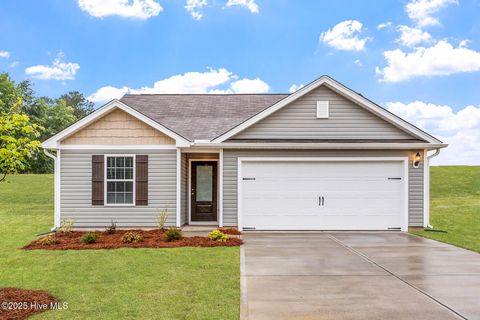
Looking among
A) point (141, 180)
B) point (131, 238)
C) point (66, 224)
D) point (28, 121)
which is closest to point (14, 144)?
point (28, 121)

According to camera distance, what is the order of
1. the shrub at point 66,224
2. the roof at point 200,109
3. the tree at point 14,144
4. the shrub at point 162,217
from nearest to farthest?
the tree at point 14,144 < the shrub at point 66,224 < the shrub at point 162,217 < the roof at point 200,109

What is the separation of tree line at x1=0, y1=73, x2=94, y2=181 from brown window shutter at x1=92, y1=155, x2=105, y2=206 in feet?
5.71

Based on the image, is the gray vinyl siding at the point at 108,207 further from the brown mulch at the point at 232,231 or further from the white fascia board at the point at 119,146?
the brown mulch at the point at 232,231

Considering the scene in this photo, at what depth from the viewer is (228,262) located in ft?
24.8

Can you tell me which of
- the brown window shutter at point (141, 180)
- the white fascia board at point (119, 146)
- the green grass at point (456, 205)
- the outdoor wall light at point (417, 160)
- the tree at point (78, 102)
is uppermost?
the tree at point (78, 102)

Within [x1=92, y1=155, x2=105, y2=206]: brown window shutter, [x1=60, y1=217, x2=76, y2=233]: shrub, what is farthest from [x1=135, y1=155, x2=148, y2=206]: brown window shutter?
[x1=60, y1=217, x2=76, y2=233]: shrub

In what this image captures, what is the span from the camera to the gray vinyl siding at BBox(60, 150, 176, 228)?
12.1m

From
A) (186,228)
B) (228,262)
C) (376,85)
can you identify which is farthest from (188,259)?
(376,85)

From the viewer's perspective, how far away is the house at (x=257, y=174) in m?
12.0

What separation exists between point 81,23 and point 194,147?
644 inches

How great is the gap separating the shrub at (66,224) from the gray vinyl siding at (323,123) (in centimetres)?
607

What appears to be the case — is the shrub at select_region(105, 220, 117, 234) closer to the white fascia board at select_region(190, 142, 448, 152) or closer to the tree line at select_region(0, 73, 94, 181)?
the tree line at select_region(0, 73, 94, 181)

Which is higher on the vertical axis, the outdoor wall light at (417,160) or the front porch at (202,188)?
the outdoor wall light at (417,160)

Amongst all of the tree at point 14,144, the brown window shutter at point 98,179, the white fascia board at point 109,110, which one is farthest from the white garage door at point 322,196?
the tree at point 14,144
